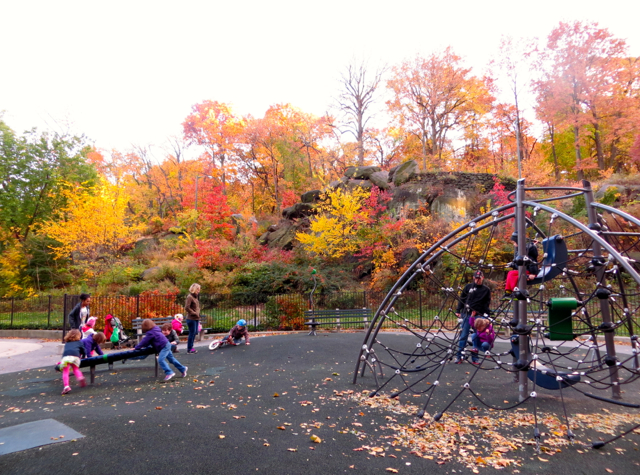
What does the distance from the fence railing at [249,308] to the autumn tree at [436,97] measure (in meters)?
14.7

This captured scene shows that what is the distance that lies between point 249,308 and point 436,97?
2154 cm

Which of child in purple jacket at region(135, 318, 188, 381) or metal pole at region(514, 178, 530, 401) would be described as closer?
metal pole at region(514, 178, 530, 401)

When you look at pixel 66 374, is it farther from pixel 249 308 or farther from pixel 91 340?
pixel 249 308

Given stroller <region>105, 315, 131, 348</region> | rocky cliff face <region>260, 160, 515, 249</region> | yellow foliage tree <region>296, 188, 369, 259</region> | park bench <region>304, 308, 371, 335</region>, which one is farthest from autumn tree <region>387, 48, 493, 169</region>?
stroller <region>105, 315, 131, 348</region>

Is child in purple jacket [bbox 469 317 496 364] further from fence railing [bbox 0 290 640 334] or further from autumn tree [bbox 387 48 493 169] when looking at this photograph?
autumn tree [bbox 387 48 493 169]

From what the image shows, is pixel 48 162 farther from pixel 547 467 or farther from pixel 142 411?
pixel 547 467

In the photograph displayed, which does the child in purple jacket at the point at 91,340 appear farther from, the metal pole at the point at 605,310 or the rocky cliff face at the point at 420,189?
the rocky cliff face at the point at 420,189

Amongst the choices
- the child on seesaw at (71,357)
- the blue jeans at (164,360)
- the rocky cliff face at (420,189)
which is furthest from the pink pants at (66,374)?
the rocky cliff face at (420,189)

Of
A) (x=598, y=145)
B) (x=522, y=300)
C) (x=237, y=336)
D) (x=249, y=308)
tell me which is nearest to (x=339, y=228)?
(x=249, y=308)

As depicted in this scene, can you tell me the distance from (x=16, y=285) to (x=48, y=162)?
9118 mm

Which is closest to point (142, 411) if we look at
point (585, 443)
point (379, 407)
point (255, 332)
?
point (379, 407)

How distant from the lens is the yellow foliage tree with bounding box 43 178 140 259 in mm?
22250

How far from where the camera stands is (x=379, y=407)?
18.7 feet

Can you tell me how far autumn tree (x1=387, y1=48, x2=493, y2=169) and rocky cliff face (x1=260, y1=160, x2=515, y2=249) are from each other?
431 cm
